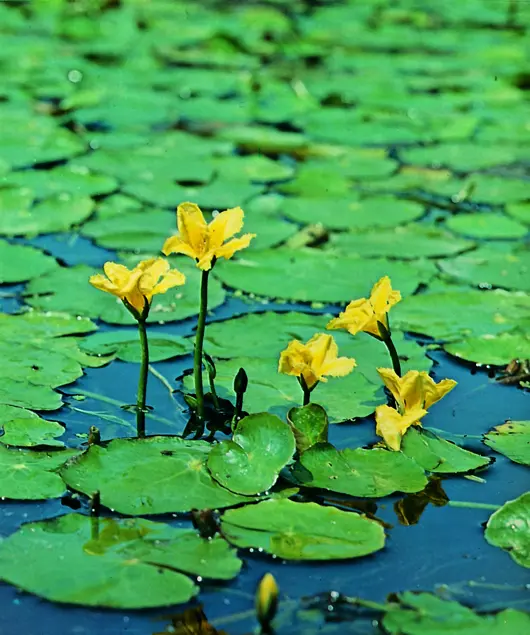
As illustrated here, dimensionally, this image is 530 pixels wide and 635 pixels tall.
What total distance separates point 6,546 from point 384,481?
714 millimetres

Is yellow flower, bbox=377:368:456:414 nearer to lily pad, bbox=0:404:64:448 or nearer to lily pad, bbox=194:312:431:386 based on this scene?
lily pad, bbox=194:312:431:386

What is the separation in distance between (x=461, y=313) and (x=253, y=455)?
3.60 feet

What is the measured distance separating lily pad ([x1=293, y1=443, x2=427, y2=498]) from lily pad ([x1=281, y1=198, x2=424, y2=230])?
63.0 inches

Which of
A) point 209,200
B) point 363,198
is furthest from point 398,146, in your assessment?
point 209,200

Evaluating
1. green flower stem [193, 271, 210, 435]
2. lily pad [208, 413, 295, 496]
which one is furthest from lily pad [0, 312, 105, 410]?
lily pad [208, 413, 295, 496]

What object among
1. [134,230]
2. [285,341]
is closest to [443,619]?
[285,341]

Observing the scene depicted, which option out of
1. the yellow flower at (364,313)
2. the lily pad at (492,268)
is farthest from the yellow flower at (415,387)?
the lily pad at (492,268)

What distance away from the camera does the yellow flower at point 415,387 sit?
213 centimetres

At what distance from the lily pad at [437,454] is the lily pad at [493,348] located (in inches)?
19.6

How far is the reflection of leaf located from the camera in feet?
6.54

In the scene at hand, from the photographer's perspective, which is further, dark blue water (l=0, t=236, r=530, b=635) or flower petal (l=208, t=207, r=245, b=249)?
flower petal (l=208, t=207, r=245, b=249)

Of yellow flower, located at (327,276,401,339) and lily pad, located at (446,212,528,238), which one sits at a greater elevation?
yellow flower, located at (327,276,401,339)

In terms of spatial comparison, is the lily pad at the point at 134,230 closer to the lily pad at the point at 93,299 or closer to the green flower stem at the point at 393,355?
the lily pad at the point at 93,299

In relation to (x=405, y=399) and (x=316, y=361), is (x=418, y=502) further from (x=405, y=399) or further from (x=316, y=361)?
(x=316, y=361)
